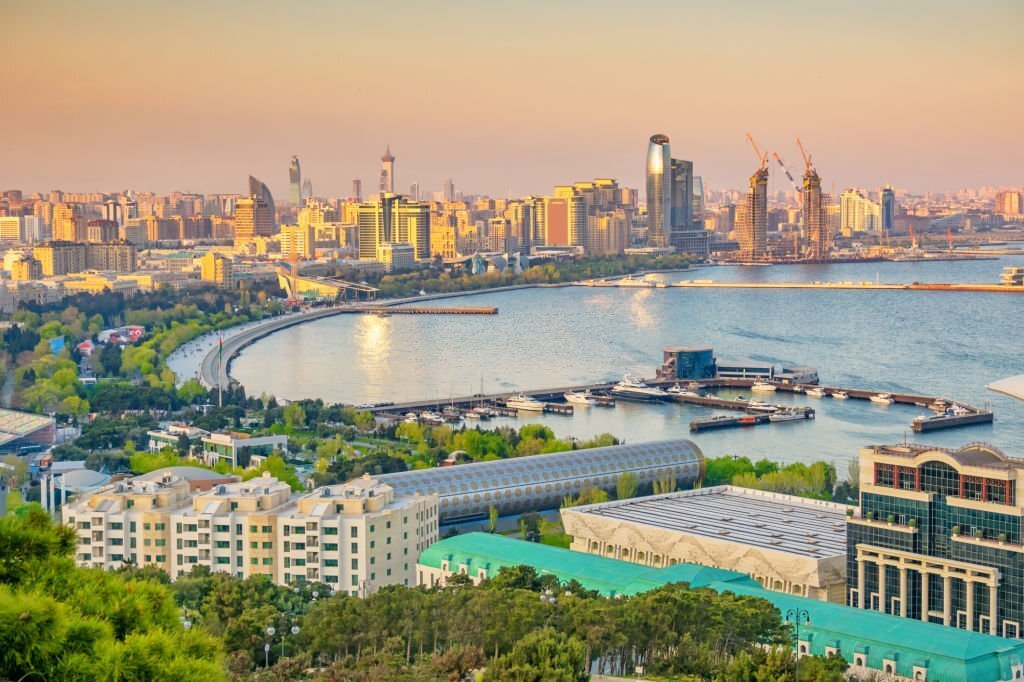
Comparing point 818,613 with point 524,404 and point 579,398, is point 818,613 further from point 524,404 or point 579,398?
point 579,398

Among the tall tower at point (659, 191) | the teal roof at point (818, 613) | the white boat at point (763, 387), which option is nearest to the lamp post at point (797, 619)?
the teal roof at point (818, 613)

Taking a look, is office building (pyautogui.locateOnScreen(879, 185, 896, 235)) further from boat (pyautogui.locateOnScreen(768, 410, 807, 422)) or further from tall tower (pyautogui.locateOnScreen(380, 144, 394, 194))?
boat (pyautogui.locateOnScreen(768, 410, 807, 422))

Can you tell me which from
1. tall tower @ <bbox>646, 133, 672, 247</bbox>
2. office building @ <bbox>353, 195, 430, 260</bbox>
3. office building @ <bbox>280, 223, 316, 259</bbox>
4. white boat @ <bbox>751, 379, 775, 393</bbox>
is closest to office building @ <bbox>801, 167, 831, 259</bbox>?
Result: tall tower @ <bbox>646, 133, 672, 247</bbox>

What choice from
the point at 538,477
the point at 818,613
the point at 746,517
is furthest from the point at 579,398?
the point at 818,613

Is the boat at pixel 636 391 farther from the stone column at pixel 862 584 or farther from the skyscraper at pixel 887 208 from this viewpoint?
the skyscraper at pixel 887 208

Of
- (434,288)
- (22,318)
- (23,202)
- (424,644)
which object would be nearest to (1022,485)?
(424,644)

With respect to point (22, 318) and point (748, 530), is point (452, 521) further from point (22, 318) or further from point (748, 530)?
point (22, 318)
